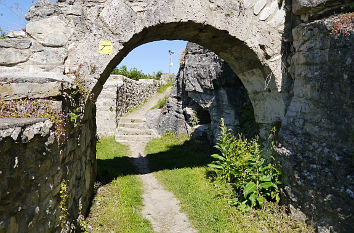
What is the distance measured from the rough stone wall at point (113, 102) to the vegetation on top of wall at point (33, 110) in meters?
9.00

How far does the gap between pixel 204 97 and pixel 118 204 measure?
5734 millimetres

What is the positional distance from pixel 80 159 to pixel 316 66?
318 cm

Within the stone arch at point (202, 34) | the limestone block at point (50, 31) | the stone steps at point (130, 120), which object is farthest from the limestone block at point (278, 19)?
the stone steps at point (130, 120)

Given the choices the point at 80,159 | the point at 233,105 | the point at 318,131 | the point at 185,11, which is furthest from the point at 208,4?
the point at 233,105

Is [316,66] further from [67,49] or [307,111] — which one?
[67,49]

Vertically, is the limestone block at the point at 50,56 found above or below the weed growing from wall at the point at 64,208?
above

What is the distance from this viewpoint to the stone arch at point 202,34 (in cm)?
377

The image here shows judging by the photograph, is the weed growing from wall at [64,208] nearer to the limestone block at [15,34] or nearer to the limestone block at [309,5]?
the limestone block at [15,34]

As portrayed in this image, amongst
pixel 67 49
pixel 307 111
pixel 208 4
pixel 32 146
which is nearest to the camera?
pixel 32 146

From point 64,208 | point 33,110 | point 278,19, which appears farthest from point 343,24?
point 64,208

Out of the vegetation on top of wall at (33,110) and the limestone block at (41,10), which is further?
the limestone block at (41,10)

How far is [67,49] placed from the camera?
3.70 meters

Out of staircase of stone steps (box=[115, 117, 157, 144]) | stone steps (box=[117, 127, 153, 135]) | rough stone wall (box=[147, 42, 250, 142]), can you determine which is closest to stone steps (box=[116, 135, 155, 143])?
staircase of stone steps (box=[115, 117, 157, 144])

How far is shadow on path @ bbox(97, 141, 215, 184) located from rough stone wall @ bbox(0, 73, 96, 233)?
2.19 metres
